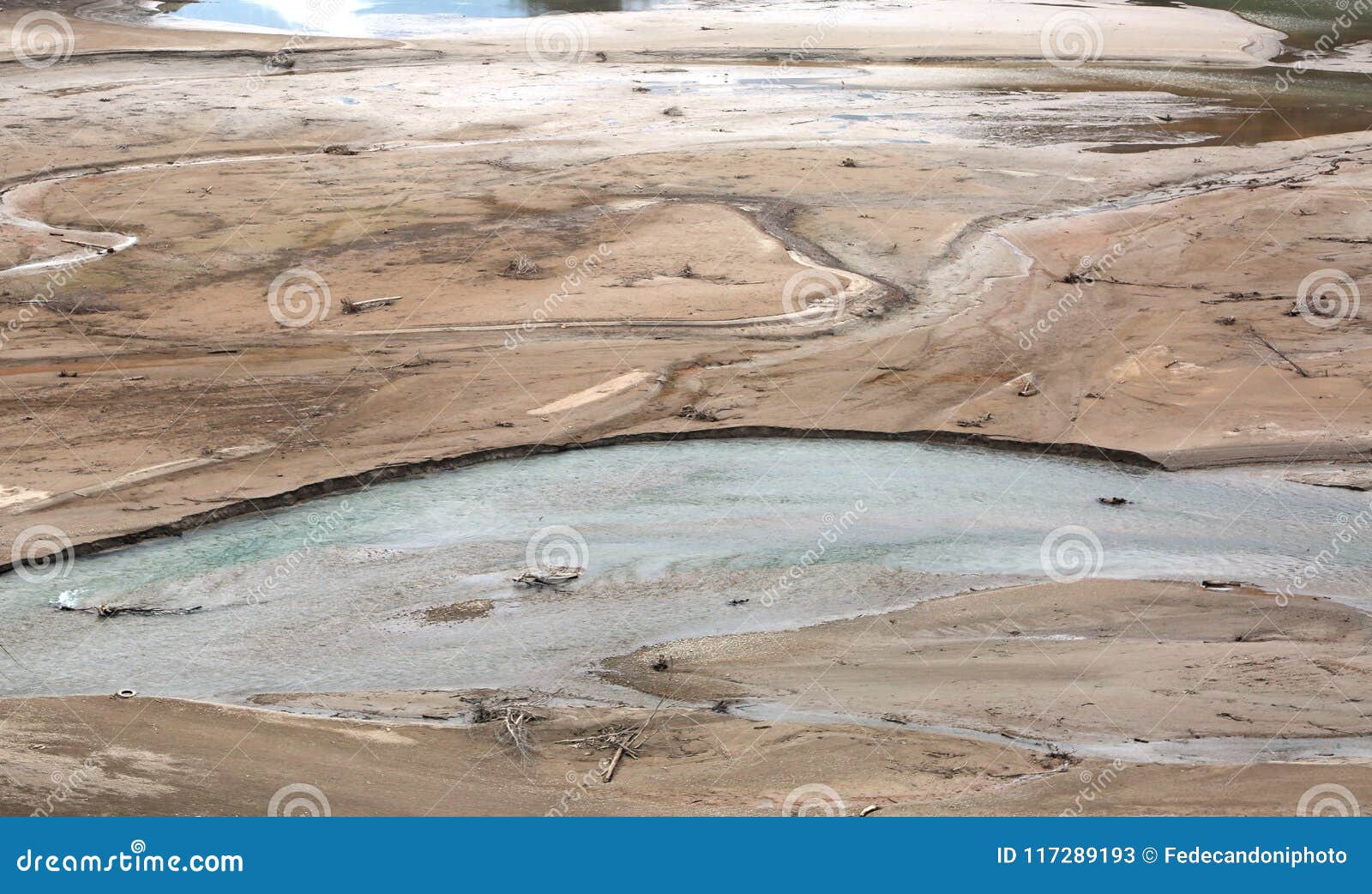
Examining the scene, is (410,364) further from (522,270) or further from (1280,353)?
(1280,353)

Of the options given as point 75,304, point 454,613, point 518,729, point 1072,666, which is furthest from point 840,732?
point 75,304

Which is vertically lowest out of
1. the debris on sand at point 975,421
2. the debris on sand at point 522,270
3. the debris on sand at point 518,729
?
the debris on sand at point 518,729

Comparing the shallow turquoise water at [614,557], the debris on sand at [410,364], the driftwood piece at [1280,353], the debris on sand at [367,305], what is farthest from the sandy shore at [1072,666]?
the debris on sand at [367,305]

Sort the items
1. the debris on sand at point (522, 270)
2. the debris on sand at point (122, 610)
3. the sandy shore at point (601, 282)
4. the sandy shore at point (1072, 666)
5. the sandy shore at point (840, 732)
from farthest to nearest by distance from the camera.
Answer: the debris on sand at point (522, 270), the sandy shore at point (601, 282), the debris on sand at point (122, 610), the sandy shore at point (1072, 666), the sandy shore at point (840, 732)

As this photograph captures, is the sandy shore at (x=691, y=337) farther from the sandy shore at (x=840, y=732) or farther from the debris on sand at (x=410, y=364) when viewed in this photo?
the debris on sand at (x=410, y=364)

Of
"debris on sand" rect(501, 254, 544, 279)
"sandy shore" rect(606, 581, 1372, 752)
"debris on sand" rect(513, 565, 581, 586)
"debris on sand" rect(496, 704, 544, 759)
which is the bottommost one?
"debris on sand" rect(496, 704, 544, 759)

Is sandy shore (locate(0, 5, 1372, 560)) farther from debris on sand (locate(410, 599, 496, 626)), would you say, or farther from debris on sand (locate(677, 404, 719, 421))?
debris on sand (locate(410, 599, 496, 626))

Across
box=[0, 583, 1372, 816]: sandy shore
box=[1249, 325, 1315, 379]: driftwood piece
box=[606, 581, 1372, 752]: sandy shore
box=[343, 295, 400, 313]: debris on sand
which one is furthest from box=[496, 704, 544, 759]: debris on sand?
box=[1249, 325, 1315, 379]: driftwood piece
